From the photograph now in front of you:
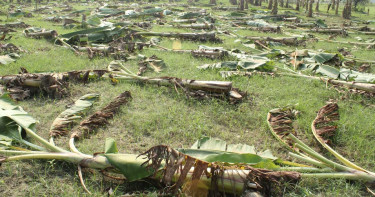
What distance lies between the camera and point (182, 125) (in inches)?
133

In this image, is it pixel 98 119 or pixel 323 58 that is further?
pixel 323 58

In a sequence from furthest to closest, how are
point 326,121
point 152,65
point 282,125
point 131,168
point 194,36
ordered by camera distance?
point 194,36, point 152,65, point 282,125, point 326,121, point 131,168

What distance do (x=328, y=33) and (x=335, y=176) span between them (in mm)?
10805

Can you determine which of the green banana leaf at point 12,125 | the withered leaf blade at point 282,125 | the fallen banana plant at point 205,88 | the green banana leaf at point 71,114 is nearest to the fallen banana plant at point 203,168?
the green banana leaf at point 12,125

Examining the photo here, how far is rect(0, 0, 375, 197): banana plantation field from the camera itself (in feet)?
7.00

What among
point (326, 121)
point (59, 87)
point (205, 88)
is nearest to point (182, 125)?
point (205, 88)

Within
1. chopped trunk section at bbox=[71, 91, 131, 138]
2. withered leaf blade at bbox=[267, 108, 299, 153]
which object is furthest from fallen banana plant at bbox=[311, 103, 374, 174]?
chopped trunk section at bbox=[71, 91, 131, 138]

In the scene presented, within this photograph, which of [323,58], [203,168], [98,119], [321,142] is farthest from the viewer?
[323,58]

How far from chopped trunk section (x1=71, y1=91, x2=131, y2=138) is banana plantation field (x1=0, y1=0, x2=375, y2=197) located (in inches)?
0.5

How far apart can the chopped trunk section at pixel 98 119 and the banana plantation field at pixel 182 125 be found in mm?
14

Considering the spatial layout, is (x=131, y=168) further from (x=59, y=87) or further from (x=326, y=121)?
(x=59, y=87)

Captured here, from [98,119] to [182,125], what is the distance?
1.05 meters

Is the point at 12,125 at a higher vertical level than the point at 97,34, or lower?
lower

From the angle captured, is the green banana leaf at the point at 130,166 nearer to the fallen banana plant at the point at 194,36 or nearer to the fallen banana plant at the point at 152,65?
the fallen banana plant at the point at 152,65
